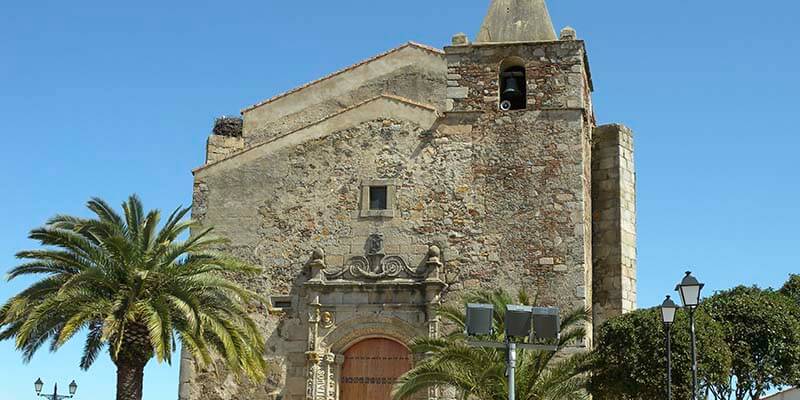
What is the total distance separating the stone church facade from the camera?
63.8 ft

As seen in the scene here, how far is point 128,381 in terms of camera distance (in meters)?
17.3

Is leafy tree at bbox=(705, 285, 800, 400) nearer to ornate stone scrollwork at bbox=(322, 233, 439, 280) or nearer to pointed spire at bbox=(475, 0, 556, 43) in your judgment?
ornate stone scrollwork at bbox=(322, 233, 439, 280)

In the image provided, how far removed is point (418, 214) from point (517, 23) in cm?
512

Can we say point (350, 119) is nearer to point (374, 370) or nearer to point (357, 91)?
point (357, 91)

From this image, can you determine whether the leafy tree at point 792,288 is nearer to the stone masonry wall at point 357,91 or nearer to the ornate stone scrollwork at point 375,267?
the ornate stone scrollwork at point 375,267

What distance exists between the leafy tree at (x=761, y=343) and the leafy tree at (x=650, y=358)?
0.45m

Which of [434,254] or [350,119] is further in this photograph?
[350,119]

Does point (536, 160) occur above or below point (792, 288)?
above

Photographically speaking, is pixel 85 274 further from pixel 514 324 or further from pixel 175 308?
pixel 514 324

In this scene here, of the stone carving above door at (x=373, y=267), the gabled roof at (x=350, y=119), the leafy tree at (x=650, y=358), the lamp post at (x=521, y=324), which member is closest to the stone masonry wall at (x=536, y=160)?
the gabled roof at (x=350, y=119)

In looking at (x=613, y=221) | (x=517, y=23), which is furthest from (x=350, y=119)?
(x=613, y=221)

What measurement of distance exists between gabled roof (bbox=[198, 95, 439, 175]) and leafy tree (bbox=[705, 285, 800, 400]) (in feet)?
22.8

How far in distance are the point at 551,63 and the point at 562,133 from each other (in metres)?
1.44

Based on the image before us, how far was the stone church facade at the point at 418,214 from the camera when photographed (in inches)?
766
